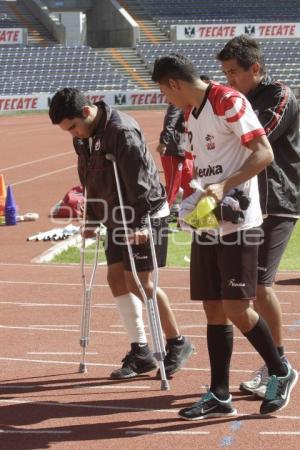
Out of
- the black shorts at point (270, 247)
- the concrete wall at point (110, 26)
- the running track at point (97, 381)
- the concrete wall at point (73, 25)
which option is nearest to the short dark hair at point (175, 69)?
the black shorts at point (270, 247)

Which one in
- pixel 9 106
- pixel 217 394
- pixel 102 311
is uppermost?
pixel 217 394

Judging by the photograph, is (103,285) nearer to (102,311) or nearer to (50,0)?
(102,311)

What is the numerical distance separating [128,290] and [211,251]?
1.30 metres

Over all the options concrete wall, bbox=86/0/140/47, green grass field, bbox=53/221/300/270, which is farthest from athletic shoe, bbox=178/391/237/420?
concrete wall, bbox=86/0/140/47

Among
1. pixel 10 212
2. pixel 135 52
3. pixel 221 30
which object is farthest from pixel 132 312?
pixel 221 30

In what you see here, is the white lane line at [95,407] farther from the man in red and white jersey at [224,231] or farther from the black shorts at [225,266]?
the black shorts at [225,266]

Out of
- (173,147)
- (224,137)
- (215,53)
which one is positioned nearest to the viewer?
(224,137)

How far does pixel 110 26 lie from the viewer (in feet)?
189

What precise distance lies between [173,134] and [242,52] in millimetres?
7283

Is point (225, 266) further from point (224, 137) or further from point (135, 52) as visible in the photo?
point (135, 52)

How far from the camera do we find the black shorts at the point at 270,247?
18.7 ft

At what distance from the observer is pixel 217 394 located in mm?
5457

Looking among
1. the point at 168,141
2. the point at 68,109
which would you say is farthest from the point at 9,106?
the point at 68,109

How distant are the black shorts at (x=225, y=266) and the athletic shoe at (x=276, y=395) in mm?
536
